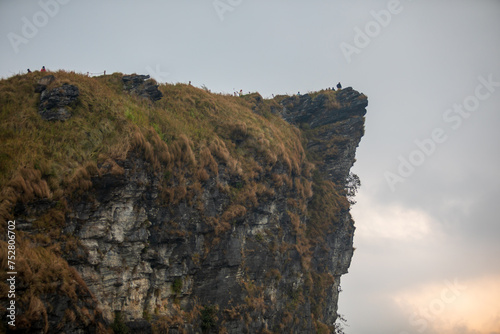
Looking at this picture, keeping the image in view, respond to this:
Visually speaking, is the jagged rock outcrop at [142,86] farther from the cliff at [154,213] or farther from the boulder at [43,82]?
the boulder at [43,82]

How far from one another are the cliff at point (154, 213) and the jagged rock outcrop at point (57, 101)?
0.10m

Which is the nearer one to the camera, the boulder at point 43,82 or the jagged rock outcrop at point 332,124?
the boulder at point 43,82

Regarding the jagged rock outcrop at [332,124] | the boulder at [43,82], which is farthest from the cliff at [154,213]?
the jagged rock outcrop at [332,124]

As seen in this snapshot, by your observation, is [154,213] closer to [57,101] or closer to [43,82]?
[57,101]

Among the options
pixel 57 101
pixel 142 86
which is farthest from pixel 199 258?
pixel 142 86

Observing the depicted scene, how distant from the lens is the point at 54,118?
79.6ft

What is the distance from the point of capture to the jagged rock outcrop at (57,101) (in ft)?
80.1

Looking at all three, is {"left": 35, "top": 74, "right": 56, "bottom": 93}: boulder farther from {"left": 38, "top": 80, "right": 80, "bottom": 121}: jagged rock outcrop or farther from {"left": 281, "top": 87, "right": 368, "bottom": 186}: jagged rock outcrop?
{"left": 281, "top": 87, "right": 368, "bottom": 186}: jagged rock outcrop

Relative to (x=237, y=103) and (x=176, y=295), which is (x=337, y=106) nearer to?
(x=237, y=103)

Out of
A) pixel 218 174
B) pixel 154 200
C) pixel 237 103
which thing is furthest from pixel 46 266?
pixel 237 103

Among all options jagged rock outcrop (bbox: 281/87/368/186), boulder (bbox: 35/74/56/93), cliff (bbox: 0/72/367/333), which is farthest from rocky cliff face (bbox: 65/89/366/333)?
jagged rock outcrop (bbox: 281/87/368/186)

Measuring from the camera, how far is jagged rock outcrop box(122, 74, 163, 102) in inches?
1233

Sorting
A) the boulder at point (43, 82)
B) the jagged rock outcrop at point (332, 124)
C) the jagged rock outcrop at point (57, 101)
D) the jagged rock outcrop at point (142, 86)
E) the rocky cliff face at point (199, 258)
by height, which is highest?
the jagged rock outcrop at point (332, 124)

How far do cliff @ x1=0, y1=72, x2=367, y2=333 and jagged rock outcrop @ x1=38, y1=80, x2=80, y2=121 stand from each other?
10 centimetres
